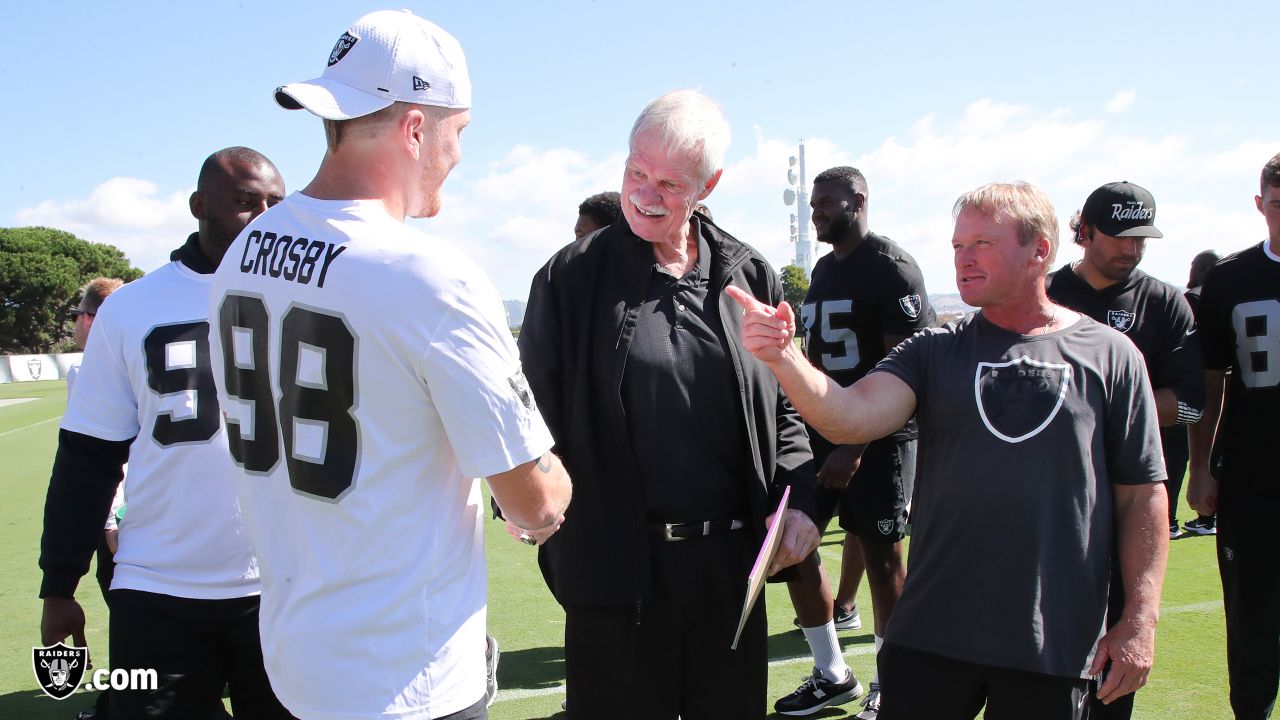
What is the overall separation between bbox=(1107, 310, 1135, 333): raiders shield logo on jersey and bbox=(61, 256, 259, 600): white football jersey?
143 inches

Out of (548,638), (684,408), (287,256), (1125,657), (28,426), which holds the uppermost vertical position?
(287,256)

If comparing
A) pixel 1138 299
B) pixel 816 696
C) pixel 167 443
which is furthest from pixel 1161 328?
pixel 167 443

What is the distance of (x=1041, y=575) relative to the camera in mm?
2598

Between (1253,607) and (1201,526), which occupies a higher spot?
(1253,607)

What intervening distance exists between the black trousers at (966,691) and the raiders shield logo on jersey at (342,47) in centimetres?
223

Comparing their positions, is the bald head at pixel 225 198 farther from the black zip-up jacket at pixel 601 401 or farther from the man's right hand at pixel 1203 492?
the man's right hand at pixel 1203 492

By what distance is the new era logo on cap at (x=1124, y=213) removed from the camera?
404 cm

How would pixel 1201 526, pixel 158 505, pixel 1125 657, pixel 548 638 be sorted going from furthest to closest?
pixel 1201 526 < pixel 548 638 < pixel 158 505 < pixel 1125 657

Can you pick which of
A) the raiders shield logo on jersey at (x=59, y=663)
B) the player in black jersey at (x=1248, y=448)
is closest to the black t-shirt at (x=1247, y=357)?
the player in black jersey at (x=1248, y=448)

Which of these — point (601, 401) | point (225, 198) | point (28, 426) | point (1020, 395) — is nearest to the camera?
point (1020, 395)

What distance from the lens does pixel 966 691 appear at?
267cm

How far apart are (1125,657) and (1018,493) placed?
1.76 feet

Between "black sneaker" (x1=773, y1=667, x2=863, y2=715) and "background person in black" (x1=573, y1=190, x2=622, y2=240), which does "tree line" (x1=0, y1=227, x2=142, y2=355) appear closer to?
"background person in black" (x1=573, y1=190, x2=622, y2=240)

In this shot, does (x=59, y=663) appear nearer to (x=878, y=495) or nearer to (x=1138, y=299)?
(x=878, y=495)
